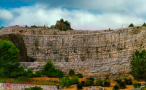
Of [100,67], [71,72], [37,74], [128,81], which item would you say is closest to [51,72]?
[37,74]

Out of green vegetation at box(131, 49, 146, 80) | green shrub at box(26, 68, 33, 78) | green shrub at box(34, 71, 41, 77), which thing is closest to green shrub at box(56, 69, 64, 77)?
green shrub at box(34, 71, 41, 77)

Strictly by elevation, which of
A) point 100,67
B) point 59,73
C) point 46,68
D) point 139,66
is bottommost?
point 59,73

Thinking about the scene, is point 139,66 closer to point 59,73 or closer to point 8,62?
point 59,73

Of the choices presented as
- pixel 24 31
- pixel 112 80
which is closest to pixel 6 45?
pixel 112 80

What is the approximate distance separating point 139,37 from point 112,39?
821 cm

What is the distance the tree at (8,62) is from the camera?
3154 cm

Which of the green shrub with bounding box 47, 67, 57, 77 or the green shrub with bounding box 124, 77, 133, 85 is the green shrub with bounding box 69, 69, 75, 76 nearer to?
the green shrub with bounding box 47, 67, 57, 77

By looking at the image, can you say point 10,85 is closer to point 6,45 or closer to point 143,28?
→ point 6,45

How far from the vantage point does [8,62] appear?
1271 inches

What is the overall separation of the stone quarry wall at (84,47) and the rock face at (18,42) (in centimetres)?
333

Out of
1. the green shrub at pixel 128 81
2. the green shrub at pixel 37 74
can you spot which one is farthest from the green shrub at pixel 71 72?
the green shrub at pixel 128 81

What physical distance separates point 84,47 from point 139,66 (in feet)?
65.8

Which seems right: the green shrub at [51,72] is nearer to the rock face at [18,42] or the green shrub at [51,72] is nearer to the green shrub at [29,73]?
the green shrub at [29,73]

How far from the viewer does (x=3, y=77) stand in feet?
99.8
